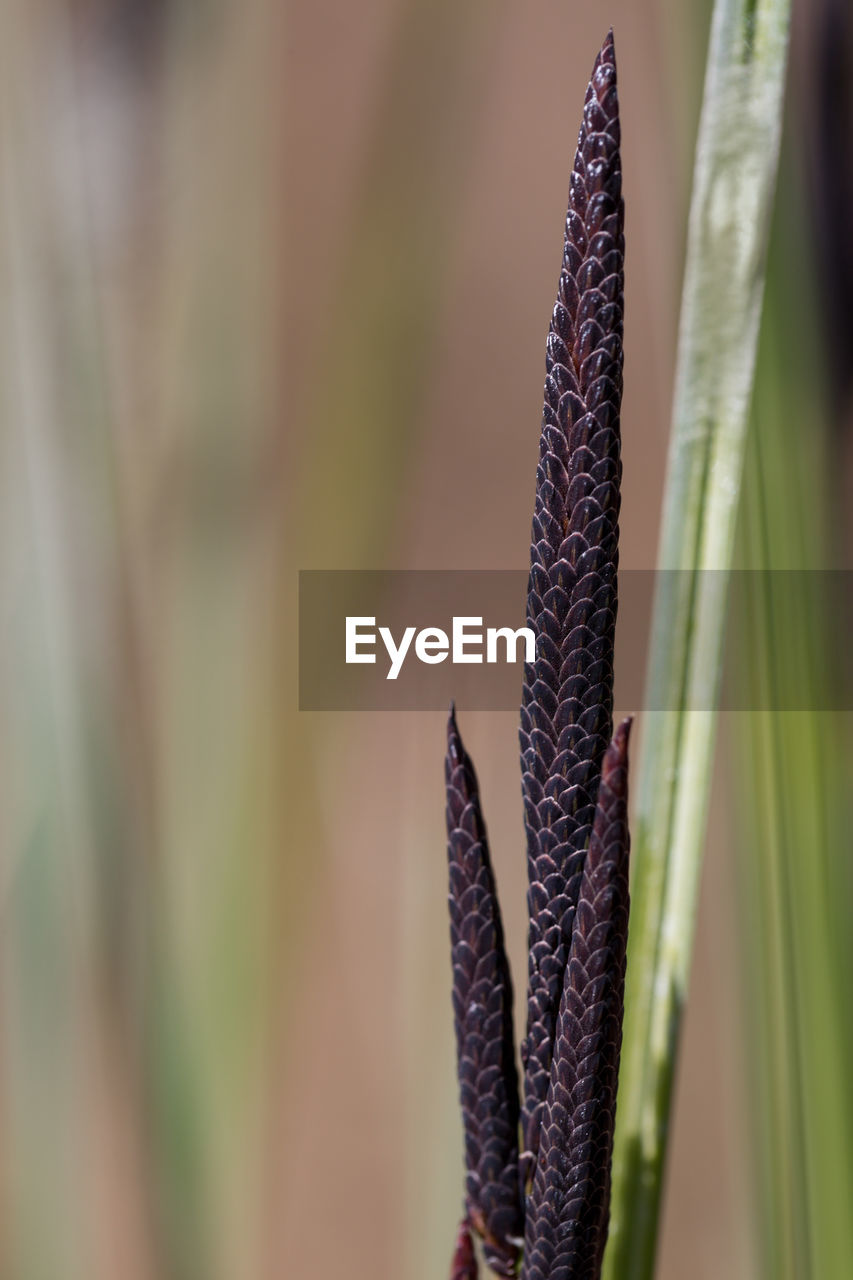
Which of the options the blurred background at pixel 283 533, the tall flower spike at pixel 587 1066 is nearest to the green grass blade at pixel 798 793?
the blurred background at pixel 283 533

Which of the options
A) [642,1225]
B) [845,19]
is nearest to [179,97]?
[845,19]

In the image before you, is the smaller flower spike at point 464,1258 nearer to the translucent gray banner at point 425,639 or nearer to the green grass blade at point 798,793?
the green grass blade at point 798,793

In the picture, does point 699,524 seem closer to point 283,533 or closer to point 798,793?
point 798,793

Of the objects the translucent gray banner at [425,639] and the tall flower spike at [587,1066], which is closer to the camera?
the tall flower spike at [587,1066]

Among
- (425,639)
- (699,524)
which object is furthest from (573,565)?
(425,639)

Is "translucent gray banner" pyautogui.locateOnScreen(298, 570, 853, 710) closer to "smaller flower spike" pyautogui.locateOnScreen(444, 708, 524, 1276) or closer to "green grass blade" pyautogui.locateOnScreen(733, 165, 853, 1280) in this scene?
"green grass blade" pyautogui.locateOnScreen(733, 165, 853, 1280)

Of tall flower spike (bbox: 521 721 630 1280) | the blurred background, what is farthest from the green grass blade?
tall flower spike (bbox: 521 721 630 1280)
